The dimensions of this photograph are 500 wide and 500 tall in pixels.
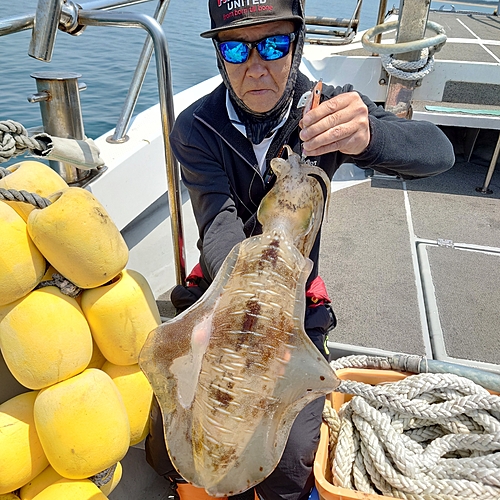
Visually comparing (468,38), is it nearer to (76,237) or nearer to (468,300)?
(468,300)

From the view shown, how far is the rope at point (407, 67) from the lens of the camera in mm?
4430

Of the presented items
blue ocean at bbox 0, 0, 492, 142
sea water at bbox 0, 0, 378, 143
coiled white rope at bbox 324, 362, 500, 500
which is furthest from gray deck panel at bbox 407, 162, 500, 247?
blue ocean at bbox 0, 0, 492, 142

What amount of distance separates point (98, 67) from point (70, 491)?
37.4 ft

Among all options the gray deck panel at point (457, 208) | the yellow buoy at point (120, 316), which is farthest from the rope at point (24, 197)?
the gray deck panel at point (457, 208)

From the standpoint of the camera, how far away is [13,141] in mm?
1768

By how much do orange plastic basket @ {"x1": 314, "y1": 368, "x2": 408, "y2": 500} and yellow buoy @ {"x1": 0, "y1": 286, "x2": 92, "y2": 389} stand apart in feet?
3.14

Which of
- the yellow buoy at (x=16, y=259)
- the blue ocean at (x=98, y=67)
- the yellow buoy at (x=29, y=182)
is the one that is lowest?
the blue ocean at (x=98, y=67)

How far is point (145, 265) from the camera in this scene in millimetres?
3174

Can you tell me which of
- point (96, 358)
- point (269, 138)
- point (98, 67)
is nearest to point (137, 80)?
point (269, 138)

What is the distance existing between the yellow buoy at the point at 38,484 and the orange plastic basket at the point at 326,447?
92cm

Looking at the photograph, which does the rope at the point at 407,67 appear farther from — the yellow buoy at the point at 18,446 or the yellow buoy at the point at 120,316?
the yellow buoy at the point at 18,446

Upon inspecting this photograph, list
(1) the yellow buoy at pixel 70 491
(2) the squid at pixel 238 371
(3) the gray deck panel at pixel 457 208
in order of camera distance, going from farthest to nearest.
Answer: (3) the gray deck panel at pixel 457 208 → (1) the yellow buoy at pixel 70 491 → (2) the squid at pixel 238 371

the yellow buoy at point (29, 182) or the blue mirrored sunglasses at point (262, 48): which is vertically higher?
the blue mirrored sunglasses at point (262, 48)

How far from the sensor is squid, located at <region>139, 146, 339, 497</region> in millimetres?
1202
